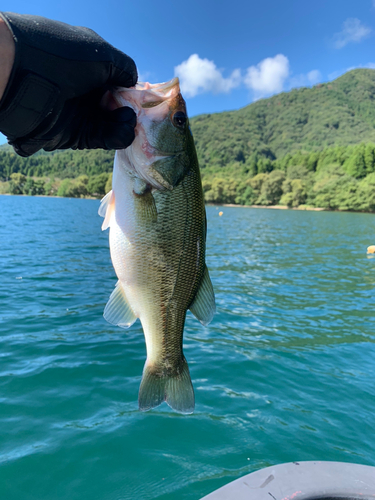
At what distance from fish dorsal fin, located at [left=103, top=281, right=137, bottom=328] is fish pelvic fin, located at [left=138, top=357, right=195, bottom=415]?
0.40 m

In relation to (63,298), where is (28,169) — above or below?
above

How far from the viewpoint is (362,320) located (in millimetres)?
9453

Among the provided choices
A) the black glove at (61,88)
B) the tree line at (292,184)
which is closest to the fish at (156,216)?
the black glove at (61,88)

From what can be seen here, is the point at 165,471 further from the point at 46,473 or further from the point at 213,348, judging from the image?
the point at 213,348

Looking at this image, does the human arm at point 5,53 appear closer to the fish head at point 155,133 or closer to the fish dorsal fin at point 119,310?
the fish head at point 155,133

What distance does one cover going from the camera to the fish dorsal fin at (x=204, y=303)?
256 centimetres

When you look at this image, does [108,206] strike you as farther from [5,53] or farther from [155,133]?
[5,53]

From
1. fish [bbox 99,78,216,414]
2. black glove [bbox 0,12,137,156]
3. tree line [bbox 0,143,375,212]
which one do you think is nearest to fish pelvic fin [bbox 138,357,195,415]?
fish [bbox 99,78,216,414]

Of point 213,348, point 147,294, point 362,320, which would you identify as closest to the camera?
point 147,294

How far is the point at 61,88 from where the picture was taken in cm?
181

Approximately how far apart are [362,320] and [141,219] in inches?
360

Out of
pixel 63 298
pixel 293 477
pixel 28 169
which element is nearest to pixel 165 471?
pixel 293 477

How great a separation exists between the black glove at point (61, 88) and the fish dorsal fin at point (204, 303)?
115cm

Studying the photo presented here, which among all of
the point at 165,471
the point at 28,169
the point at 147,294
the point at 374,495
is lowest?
the point at 165,471
